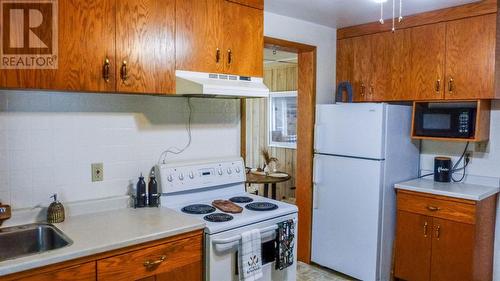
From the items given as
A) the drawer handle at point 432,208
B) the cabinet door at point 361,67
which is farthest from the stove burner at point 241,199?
the cabinet door at point 361,67

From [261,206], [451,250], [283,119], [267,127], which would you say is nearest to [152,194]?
[261,206]

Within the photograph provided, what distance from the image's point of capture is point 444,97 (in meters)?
3.12

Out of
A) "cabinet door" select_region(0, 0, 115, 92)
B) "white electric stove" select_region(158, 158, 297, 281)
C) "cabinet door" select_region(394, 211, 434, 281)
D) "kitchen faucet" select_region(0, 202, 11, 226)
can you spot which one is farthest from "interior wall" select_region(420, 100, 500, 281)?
"kitchen faucet" select_region(0, 202, 11, 226)

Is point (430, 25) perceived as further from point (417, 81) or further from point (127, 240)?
point (127, 240)

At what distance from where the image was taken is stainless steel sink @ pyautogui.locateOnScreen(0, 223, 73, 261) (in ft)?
6.28

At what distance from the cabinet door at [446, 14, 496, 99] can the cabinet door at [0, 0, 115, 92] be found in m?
2.56

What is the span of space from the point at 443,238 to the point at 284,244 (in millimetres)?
1441

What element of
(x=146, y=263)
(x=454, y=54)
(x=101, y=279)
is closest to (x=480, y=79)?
(x=454, y=54)

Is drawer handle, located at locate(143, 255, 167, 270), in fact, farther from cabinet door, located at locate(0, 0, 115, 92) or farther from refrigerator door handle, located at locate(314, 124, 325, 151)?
refrigerator door handle, located at locate(314, 124, 325, 151)

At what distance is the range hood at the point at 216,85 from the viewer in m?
2.22

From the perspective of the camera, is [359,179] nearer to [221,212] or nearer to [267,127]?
[221,212]

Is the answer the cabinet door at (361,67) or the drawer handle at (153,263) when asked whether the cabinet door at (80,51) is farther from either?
the cabinet door at (361,67)

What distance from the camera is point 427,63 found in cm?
321

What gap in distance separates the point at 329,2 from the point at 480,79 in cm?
129
